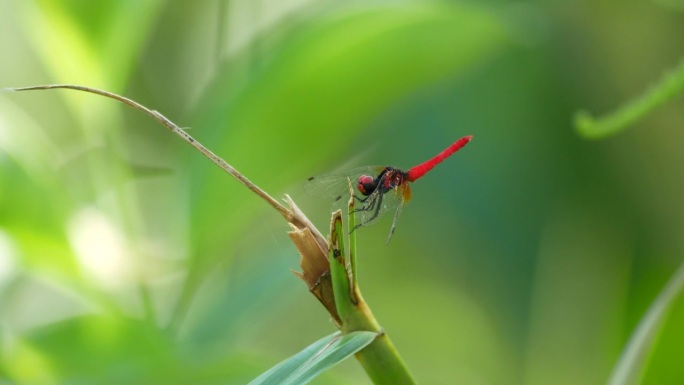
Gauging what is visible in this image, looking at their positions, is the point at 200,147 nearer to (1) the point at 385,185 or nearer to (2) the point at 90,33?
(1) the point at 385,185

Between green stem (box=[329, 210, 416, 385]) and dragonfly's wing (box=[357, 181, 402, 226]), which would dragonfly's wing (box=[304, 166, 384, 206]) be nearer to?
dragonfly's wing (box=[357, 181, 402, 226])

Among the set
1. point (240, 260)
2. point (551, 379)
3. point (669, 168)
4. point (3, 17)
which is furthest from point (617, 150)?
point (3, 17)

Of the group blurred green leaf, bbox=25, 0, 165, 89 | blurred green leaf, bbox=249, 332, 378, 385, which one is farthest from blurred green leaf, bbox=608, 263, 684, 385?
blurred green leaf, bbox=25, 0, 165, 89

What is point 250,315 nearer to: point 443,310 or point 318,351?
point 443,310

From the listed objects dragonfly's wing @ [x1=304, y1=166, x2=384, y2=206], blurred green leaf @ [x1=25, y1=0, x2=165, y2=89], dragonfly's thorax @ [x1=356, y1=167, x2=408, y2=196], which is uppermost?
blurred green leaf @ [x1=25, y1=0, x2=165, y2=89]

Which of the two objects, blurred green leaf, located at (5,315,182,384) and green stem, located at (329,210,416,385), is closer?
green stem, located at (329,210,416,385)

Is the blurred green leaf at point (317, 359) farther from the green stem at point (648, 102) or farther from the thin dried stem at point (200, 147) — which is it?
the green stem at point (648, 102)

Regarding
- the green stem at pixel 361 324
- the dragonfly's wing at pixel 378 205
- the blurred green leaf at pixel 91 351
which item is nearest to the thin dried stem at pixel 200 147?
the green stem at pixel 361 324
